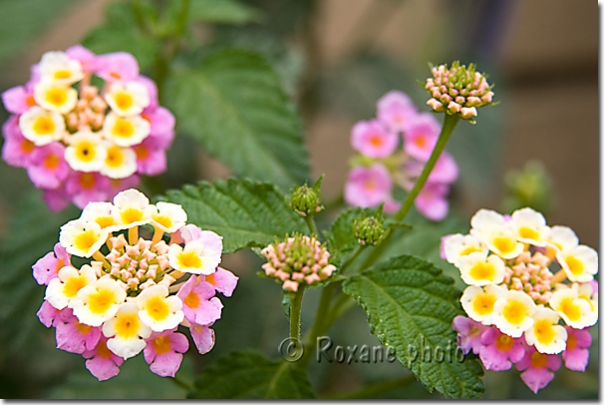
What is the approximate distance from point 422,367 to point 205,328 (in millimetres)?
118

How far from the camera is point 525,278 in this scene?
1.18 ft

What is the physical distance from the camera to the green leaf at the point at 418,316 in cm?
35

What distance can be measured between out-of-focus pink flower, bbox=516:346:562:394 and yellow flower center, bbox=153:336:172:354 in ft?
0.63

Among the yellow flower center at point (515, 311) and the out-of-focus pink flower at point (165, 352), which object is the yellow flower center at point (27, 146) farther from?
the yellow flower center at point (515, 311)

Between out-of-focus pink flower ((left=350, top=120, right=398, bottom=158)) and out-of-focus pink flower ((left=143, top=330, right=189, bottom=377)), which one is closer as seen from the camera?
out-of-focus pink flower ((left=143, top=330, right=189, bottom=377))

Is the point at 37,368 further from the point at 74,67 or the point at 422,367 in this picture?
the point at 422,367

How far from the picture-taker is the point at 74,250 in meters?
0.33

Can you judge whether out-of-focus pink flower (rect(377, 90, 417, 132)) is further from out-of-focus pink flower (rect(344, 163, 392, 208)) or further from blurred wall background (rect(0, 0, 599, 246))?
blurred wall background (rect(0, 0, 599, 246))

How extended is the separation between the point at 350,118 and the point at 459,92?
21.7 inches

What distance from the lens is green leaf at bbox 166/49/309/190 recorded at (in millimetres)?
525

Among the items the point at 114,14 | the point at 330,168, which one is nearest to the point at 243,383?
the point at 114,14

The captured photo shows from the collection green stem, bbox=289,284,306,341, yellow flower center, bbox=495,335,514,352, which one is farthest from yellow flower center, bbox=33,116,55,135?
yellow flower center, bbox=495,335,514,352

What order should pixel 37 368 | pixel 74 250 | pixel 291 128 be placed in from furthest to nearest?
pixel 37 368, pixel 291 128, pixel 74 250

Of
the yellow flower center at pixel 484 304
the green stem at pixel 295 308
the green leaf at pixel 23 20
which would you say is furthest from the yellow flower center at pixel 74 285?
the green leaf at pixel 23 20
